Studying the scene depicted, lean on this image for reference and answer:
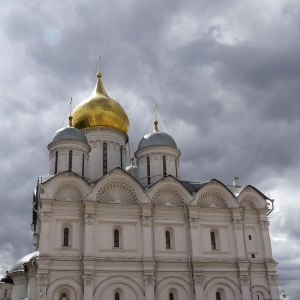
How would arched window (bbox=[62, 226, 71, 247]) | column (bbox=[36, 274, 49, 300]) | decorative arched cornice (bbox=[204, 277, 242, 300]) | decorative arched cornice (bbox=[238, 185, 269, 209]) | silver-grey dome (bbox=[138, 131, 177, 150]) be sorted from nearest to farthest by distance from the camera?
column (bbox=[36, 274, 49, 300])
arched window (bbox=[62, 226, 71, 247])
decorative arched cornice (bbox=[204, 277, 242, 300])
decorative arched cornice (bbox=[238, 185, 269, 209])
silver-grey dome (bbox=[138, 131, 177, 150])

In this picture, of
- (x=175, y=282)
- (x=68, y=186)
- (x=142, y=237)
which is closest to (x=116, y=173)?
(x=68, y=186)

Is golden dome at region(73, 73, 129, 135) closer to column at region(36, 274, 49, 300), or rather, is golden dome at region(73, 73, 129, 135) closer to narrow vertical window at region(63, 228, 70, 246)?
narrow vertical window at region(63, 228, 70, 246)

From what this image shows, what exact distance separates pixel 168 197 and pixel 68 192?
19.2 ft

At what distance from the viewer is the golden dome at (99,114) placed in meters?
30.0

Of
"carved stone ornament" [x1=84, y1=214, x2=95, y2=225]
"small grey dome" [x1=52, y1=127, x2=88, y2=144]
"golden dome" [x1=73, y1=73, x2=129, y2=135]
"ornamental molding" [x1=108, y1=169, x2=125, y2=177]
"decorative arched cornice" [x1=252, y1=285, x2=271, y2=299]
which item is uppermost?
"golden dome" [x1=73, y1=73, x2=129, y2=135]

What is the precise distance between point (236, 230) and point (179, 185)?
14.0 ft

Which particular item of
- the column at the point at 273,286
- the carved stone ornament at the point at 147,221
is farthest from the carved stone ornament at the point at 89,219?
the column at the point at 273,286

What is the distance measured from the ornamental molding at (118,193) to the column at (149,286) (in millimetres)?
4210

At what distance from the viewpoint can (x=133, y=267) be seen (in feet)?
76.0

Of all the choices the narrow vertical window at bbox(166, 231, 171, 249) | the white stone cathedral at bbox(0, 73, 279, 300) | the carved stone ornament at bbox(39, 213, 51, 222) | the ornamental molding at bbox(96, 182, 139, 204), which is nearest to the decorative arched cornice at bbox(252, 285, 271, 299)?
the white stone cathedral at bbox(0, 73, 279, 300)

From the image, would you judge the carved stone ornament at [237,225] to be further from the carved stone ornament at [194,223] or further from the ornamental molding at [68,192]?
the ornamental molding at [68,192]

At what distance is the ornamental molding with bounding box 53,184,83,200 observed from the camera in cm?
2392

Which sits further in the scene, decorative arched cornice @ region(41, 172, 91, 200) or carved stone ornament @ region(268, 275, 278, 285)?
carved stone ornament @ region(268, 275, 278, 285)

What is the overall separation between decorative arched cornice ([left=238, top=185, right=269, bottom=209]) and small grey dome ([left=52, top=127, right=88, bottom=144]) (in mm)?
10412
